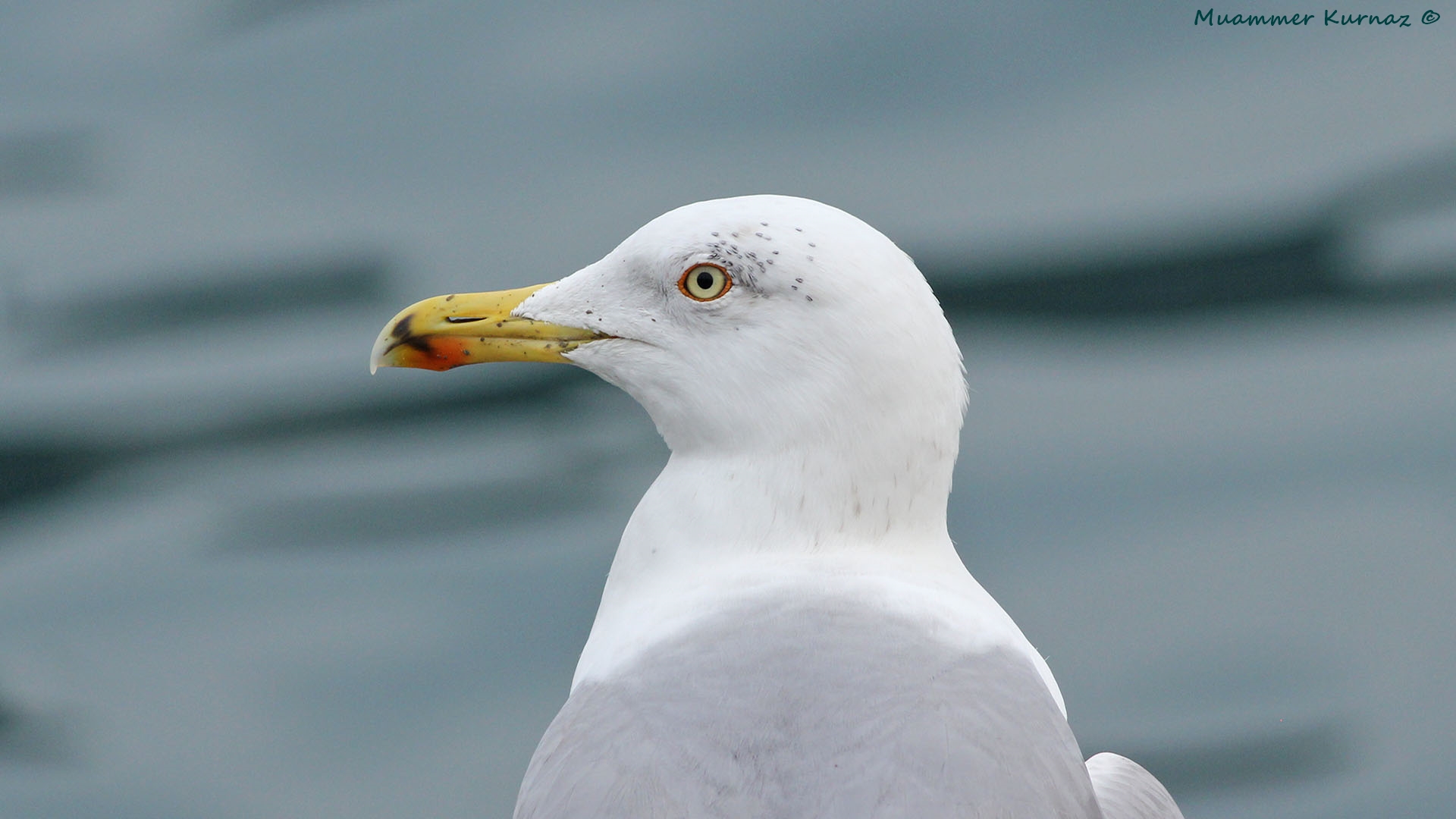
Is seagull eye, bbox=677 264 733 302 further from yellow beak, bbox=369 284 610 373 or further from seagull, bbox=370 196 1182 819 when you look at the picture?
yellow beak, bbox=369 284 610 373

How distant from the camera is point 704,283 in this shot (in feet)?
5.40

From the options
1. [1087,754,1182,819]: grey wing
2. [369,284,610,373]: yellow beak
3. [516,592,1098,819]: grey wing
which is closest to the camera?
[516,592,1098,819]: grey wing

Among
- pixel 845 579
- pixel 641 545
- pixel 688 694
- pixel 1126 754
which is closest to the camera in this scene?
pixel 688 694

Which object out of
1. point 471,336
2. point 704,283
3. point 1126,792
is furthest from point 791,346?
point 1126,792

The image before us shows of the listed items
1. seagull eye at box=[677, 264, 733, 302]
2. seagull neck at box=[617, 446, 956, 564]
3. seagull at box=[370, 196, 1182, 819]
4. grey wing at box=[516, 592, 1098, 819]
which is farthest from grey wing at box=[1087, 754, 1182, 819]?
seagull eye at box=[677, 264, 733, 302]

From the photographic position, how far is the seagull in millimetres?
1330

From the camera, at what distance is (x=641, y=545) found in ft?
5.54

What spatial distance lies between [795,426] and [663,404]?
0.53ft

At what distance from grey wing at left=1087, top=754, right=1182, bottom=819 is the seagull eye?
0.63m

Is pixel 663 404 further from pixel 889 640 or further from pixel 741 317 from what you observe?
pixel 889 640

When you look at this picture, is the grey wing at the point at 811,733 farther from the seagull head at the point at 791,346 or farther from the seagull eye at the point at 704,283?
the seagull eye at the point at 704,283

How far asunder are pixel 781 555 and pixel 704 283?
0.30 metres

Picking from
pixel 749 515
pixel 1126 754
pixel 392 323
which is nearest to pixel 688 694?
pixel 749 515

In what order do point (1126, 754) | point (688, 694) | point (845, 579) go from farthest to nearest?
point (1126, 754)
point (845, 579)
point (688, 694)
